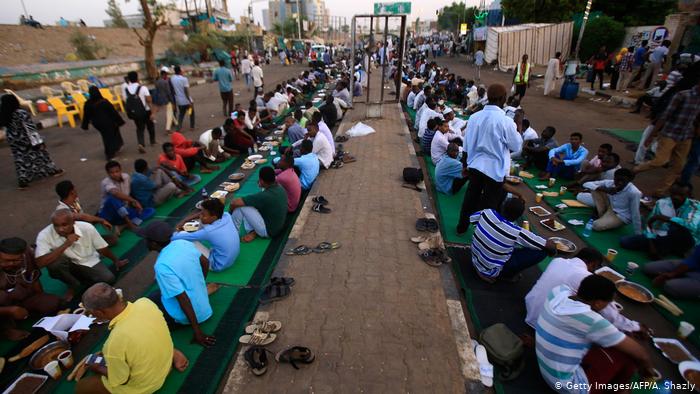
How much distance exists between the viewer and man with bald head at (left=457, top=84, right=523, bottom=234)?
465 cm

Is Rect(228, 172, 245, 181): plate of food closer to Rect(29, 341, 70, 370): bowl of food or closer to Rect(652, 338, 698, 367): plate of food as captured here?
Rect(29, 341, 70, 370): bowl of food

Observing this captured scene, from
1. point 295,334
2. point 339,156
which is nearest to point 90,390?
point 295,334

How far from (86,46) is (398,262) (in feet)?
99.8

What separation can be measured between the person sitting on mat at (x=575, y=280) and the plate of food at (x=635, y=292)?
2.71 feet

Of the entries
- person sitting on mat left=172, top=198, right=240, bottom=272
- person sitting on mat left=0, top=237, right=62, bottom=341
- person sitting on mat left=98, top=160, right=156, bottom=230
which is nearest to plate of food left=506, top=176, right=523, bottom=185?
person sitting on mat left=172, top=198, right=240, bottom=272

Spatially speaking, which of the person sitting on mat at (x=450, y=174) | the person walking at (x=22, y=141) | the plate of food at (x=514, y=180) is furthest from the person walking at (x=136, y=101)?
the plate of food at (x=514, y=180)

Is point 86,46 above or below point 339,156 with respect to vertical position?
above

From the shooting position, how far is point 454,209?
635 cm

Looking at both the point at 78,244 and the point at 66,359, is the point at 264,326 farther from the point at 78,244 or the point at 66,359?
the point at 78,244

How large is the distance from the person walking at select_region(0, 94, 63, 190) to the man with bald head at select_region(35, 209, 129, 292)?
4.42m

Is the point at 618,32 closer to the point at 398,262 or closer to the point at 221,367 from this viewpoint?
the point at 398,262

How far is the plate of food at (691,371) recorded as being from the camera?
3.10 m

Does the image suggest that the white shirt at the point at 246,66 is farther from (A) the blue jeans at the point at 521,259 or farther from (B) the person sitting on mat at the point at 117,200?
(A) the blue jeans at the point at 521,259

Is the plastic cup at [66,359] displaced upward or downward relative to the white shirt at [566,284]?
downward
